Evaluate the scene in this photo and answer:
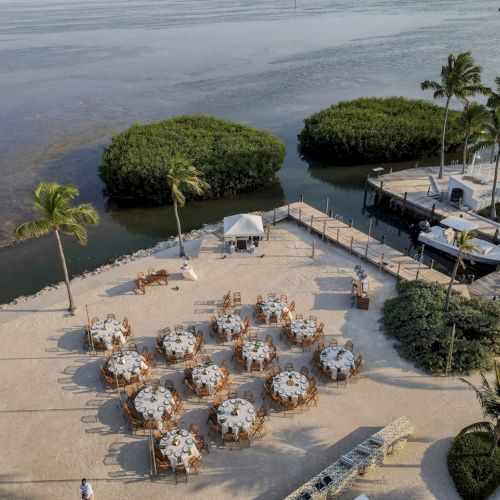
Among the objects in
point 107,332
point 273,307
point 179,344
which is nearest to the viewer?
point 179,344

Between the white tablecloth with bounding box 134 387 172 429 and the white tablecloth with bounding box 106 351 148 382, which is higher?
Answer: the white tablecloth with bounding box 106 351 148 382

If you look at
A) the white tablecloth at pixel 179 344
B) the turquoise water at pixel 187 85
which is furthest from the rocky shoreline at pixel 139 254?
the white tablecloth at pixel 179 344

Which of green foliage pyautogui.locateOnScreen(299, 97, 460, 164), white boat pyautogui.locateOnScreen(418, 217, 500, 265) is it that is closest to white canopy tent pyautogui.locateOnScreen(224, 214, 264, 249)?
white boat pyautogui.locateOnScreen(418, 217, 500, 265)

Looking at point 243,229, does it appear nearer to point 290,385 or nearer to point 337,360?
point 337,360

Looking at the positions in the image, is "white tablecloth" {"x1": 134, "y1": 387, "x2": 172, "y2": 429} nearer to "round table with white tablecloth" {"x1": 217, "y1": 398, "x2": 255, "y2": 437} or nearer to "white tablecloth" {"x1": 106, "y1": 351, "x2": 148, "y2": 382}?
"white tablecloth" {"x1": 106, "y1": 351, "x2": 148, "y2": 382}

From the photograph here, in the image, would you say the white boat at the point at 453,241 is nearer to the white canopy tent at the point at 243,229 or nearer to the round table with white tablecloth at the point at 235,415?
the white canopy tent at the point at 243,229

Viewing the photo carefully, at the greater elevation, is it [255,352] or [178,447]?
[255,352]

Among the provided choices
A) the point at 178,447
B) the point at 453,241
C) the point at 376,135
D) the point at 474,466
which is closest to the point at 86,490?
the point at 178,447
